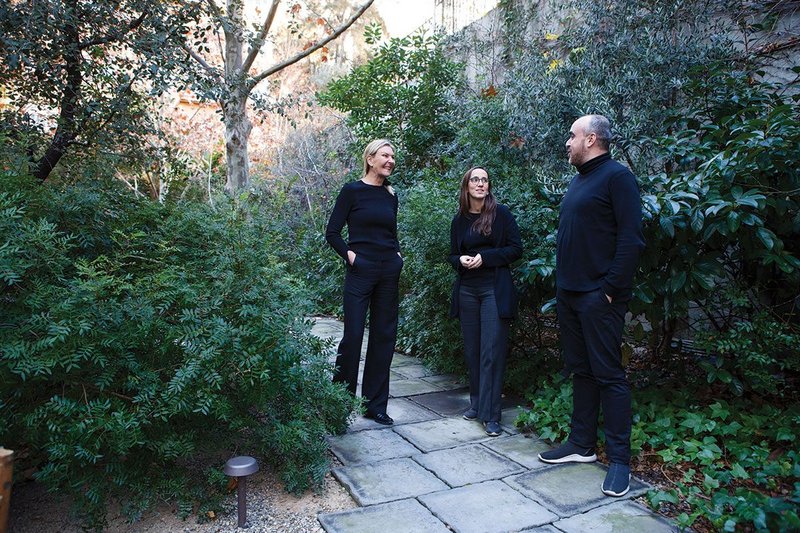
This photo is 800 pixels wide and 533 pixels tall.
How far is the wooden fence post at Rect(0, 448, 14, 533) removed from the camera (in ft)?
6.77

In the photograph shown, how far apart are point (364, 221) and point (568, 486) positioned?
197 cm

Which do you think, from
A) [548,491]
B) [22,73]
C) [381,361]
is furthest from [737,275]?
[22,73]

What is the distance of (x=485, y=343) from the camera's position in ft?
12.3

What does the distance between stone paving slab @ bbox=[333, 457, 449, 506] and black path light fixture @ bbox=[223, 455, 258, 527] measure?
539 millimetres

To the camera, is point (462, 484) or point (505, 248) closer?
point (462, 484)

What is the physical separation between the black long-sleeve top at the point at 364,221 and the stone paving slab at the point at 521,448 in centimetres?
138

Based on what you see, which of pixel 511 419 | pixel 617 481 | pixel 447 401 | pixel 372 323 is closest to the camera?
pixel 617 481

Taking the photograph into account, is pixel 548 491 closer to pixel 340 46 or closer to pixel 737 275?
pixel 737 275

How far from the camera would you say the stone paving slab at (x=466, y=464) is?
9.75 ft

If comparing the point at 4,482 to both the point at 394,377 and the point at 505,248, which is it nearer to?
the point at 505,248

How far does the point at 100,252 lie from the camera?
297 cm

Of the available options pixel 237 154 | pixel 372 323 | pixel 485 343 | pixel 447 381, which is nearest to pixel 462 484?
pixel 485 343

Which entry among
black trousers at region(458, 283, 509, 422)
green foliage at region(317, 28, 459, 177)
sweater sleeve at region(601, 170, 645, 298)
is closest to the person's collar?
sweater sleeve at region(601, 170, 645, 298)

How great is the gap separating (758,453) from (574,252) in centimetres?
138
